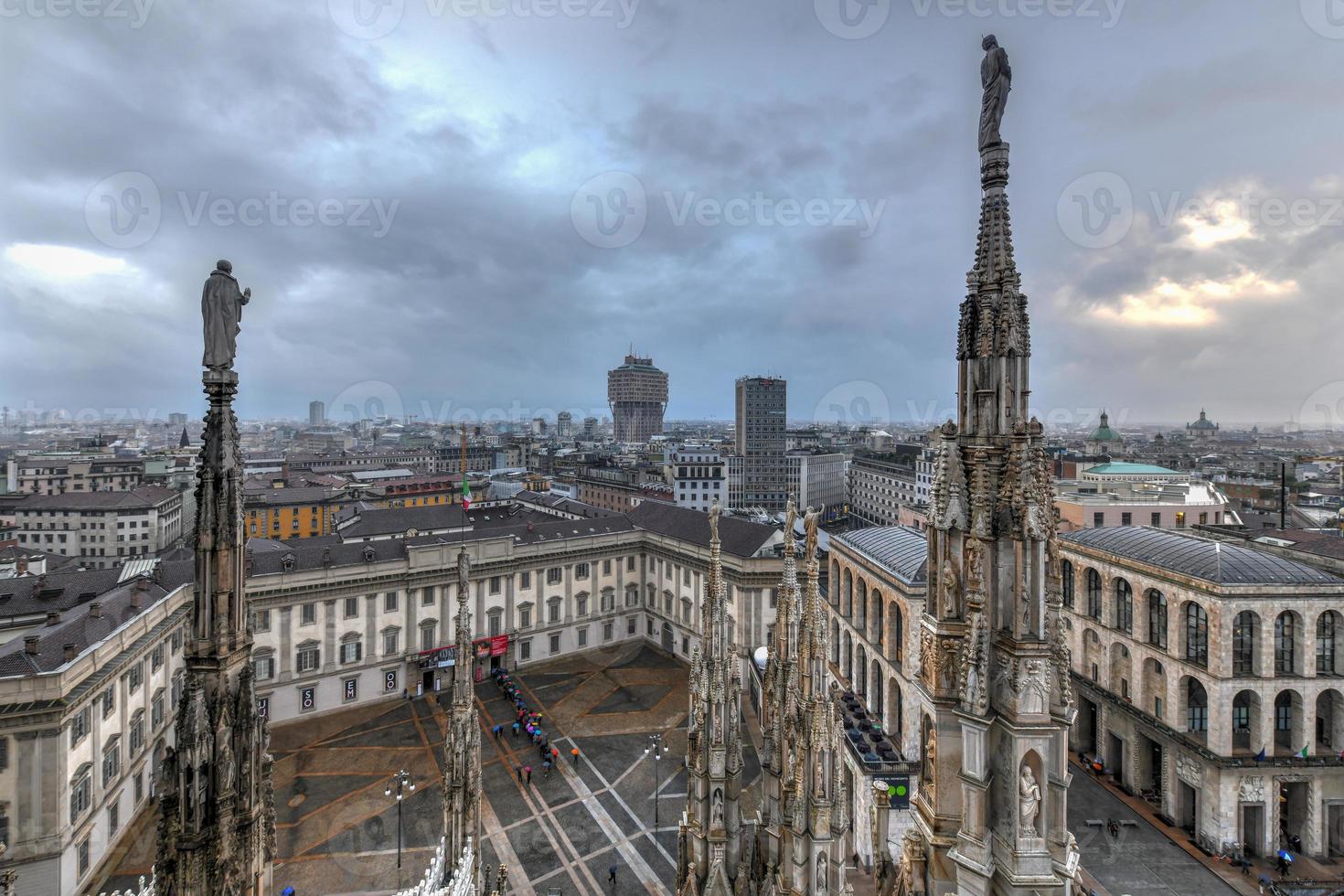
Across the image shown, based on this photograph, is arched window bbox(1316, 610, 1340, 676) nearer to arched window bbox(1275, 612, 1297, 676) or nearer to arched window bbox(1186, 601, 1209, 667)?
arched window bbox(1275, 612, 1297, 676)

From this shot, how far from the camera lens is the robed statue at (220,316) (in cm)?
720

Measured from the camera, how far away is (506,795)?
115ft

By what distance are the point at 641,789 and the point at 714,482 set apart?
79.2m

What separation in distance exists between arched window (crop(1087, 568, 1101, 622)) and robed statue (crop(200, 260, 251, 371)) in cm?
4767

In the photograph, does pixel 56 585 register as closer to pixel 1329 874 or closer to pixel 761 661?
pixel 761 661

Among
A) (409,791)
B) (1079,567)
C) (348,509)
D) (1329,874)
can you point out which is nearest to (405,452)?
(348,509)

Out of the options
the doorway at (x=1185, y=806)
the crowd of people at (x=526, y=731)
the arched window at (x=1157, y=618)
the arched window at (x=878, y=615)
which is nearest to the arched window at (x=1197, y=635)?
the arched window at (x=1157, y=618)

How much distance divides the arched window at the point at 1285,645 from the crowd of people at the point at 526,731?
134 feet

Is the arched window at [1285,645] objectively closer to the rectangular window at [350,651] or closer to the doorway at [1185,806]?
the doorway at [1185,806]

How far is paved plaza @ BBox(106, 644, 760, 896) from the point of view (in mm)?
28859

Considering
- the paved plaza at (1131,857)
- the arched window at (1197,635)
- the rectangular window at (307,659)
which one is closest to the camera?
the paved plaza at (1131,857)

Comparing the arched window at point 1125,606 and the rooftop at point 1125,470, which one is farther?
the rooftop at point 1125,470

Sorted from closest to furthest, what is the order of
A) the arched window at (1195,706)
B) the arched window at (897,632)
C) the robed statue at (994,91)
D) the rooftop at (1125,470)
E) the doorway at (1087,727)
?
1. the robed statue at (994,91)
2. the arched window at (1195,706)
3. the arched window at (897,632)
4. the doorway at (1087,727)
5. the rooftop at (1125,470)

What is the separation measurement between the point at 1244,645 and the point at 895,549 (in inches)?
712
